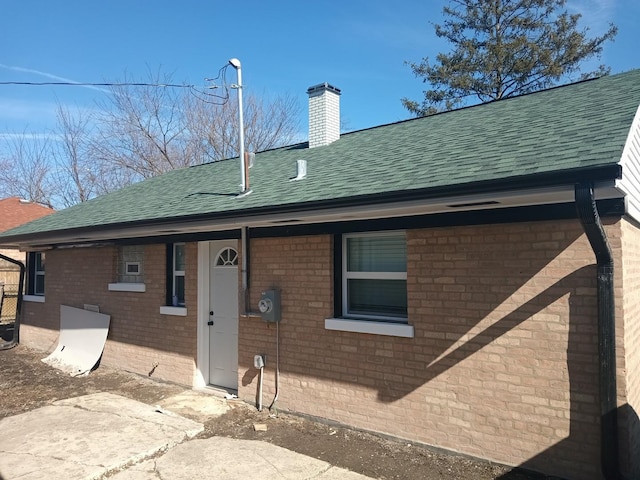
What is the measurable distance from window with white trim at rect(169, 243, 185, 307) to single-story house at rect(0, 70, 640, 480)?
3 cm

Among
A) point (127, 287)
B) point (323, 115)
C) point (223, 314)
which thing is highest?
point (323, 115)

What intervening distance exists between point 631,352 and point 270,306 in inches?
161

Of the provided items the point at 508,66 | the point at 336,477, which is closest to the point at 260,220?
the point at 336,477

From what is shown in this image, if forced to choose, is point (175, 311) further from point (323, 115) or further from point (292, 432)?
point (323, 115)

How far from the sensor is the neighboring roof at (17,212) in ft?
80.8

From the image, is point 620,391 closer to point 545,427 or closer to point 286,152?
point 545,427

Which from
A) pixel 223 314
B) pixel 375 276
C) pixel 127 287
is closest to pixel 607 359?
pixel 375 276

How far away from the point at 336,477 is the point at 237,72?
6683mm

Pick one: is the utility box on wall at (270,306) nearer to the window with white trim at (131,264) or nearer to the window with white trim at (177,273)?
the window with white trim at (177,273)

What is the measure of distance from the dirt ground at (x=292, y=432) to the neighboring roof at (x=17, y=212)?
18201 millimetres

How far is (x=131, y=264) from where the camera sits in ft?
32.1

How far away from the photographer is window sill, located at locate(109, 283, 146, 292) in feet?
30.0

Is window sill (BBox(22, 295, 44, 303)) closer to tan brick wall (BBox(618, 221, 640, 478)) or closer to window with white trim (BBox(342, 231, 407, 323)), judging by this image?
window with white trim (BBox(342, 231, 407, 323))

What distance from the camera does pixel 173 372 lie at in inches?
330
